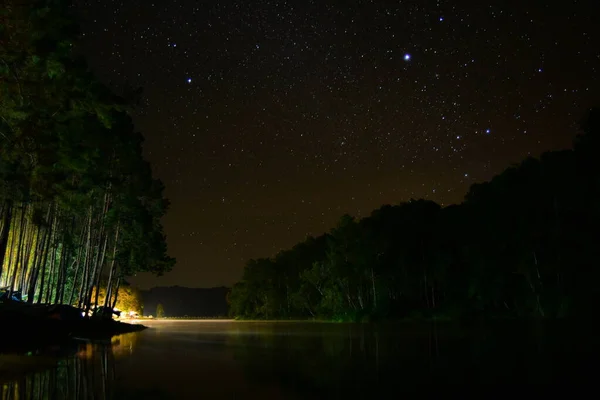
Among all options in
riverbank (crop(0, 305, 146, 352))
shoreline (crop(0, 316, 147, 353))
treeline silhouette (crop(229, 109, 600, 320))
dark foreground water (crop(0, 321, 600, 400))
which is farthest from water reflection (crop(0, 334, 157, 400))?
treeline silhouette (crop(229, 109, 600, 320))

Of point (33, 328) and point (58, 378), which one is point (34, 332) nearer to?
point (33, 328)

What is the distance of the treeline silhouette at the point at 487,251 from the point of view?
136 ft

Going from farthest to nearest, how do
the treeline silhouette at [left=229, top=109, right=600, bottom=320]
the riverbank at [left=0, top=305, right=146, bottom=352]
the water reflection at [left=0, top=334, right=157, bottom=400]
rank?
the treeline silhouette at [left=229, top=109, right=600, bottom=320] < the riverbank at [left=0, top=305, right=146, bottom=352] < the water reflection at [left=0, top=334, right=157, bottom=400]

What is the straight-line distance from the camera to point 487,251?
5369cm

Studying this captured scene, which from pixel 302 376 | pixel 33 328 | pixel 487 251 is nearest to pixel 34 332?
pixel 33 328

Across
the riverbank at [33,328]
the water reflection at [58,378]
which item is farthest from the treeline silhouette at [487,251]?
the water reflection at [58,378]

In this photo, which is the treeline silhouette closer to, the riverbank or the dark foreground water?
the dark foreground water

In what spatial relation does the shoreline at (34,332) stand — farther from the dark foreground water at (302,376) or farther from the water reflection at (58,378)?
the dark foreground water at (302,376)

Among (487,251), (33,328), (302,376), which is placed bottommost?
(302,376)

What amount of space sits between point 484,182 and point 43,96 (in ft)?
167

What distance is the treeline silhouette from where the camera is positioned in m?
41.4

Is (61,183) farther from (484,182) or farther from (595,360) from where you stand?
(484,182)

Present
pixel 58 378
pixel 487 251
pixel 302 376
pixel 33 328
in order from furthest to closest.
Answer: pixel 487 251
pixel 33 328
pixel 302 376
pixel 58 378

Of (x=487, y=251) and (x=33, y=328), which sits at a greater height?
(x=487, y=251)
